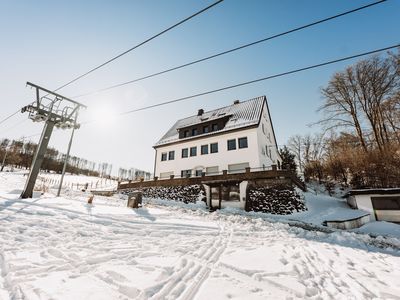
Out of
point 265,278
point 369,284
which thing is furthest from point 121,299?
point 369,284

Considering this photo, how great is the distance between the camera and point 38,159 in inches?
492

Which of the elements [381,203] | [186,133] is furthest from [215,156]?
[381,203]

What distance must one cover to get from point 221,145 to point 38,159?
1569cm

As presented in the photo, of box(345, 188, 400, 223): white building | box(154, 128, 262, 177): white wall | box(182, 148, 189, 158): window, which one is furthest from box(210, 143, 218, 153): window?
box(345, 188, 400, 223): white building

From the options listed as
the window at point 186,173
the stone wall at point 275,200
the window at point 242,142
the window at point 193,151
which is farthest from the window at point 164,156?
the stone wall at point 275,200

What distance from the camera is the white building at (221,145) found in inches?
753

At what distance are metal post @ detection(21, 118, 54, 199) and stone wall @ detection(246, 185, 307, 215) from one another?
14671 millimetres

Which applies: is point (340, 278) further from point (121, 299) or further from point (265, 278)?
point (121, 299)

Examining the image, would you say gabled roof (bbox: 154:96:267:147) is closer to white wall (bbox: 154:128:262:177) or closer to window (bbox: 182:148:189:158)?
white wall (bbox: 154:128:262:177)

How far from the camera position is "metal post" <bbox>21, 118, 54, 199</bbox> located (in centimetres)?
1140

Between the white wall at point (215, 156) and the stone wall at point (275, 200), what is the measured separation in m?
3.91

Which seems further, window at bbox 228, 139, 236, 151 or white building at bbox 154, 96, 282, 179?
window at bbox 228, 139, 236, 151

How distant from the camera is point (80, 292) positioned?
8.48 ft

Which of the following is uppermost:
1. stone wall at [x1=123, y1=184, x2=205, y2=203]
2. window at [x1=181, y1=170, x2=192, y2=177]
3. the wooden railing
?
window at [x1=181, y1=170, x2=192, y2=177]
